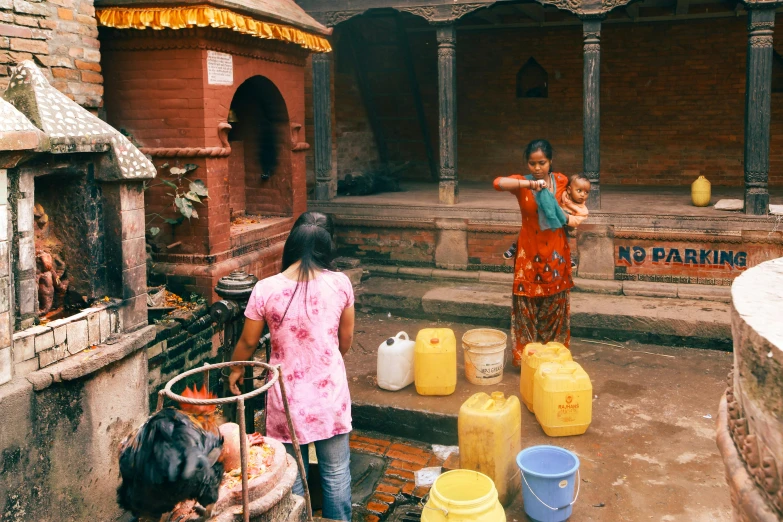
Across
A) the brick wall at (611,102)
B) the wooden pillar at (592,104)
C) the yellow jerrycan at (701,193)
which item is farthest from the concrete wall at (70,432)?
the brick wall at (611,102)

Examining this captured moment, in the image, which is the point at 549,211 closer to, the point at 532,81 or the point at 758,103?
the point at 758,103

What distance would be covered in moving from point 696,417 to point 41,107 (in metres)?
4.96

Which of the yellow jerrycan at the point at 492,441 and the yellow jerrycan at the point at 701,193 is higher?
the yellow jerrycan at the point at 701,193

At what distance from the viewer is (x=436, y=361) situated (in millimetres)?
5820

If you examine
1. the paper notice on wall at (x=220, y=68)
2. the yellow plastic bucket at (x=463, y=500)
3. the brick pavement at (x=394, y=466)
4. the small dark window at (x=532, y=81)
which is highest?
the small dark window at (x=532, y=81)

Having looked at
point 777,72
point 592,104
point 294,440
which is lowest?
point 294,440

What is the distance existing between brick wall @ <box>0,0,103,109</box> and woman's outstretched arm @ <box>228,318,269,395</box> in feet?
9.42

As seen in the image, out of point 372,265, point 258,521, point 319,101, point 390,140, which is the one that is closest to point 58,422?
point 258,521

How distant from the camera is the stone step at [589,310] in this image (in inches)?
291

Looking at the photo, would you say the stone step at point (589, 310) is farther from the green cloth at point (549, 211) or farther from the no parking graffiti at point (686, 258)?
the green cloth at point (549, 211)

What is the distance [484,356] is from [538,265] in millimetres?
884

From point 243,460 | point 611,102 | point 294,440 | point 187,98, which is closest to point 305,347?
point 294,440

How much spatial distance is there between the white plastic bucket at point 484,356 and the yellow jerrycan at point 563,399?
0.78 metres

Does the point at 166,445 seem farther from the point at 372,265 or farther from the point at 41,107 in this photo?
the point at 372,265
